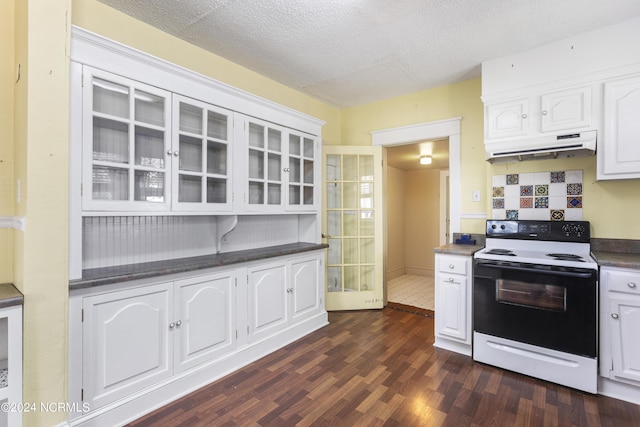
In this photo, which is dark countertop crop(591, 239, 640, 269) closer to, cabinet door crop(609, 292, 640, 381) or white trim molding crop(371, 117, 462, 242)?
cabinet door crop(609, 292, 640, 381)

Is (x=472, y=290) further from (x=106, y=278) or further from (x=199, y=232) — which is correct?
(x=106, y=278)

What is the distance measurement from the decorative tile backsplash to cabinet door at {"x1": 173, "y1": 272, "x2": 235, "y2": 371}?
2.52 meters

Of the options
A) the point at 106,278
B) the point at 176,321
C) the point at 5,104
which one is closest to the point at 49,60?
the point at 5,104

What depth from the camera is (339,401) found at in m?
1.95

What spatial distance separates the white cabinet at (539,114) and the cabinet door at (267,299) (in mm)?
2275

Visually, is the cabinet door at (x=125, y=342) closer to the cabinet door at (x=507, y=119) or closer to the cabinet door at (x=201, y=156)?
the cabinet door at (x=201, y=156)

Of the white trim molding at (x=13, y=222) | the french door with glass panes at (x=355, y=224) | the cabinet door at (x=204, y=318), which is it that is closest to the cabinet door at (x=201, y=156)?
the cabinet door at (x=204, y=318)

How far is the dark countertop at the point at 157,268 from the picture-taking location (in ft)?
5.40

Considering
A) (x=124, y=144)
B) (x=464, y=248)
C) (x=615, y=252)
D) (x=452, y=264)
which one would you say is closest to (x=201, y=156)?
(x=124, y=144)

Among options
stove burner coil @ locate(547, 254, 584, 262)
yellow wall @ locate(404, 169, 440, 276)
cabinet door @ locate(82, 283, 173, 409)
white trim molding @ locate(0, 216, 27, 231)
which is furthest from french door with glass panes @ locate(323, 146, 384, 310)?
white trim molding @ locate(0, 216, 27, 231)

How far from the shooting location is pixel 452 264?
2.65 metres

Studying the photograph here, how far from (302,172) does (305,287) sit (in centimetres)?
116

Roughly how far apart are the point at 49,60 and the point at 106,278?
44.7 inches

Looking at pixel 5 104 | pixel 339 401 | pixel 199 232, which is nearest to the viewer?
pixel 5 104
